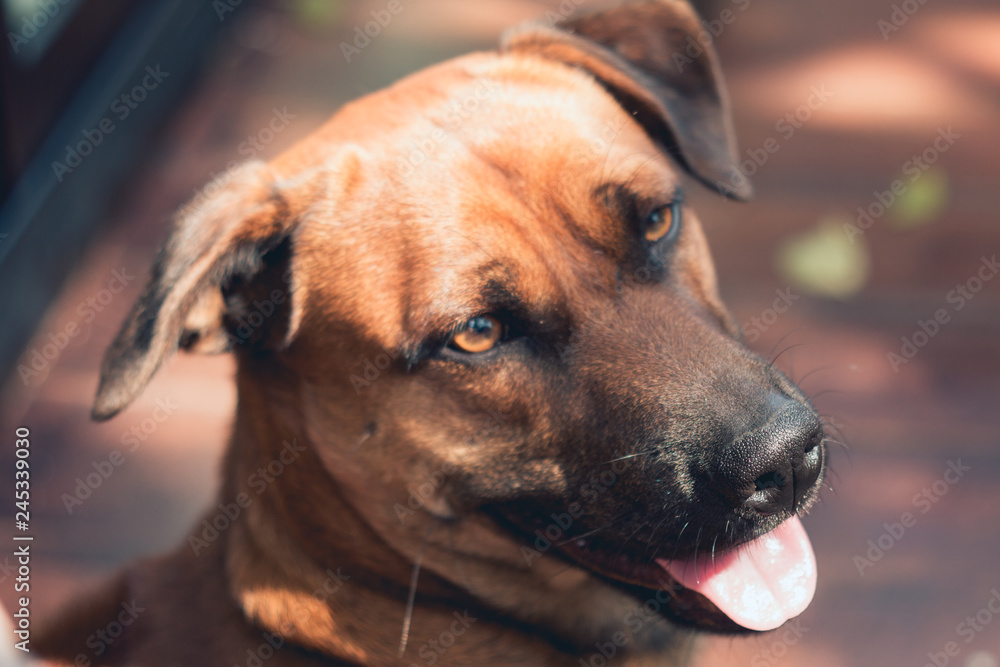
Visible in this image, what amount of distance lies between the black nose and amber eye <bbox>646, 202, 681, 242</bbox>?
0.61 meters

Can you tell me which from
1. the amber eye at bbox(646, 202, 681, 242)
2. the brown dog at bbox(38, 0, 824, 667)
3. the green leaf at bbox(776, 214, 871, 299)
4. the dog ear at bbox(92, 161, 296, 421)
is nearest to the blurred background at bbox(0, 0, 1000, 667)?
the green leaf at bbox(776, 214, 871, 299)

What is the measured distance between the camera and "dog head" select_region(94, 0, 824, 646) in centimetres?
220

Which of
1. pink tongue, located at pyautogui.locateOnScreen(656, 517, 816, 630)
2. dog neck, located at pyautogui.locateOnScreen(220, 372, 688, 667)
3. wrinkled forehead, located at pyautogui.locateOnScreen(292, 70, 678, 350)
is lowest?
pink tongue, located at pyautogui.locateOnScreen(656, 517, 816, 630)

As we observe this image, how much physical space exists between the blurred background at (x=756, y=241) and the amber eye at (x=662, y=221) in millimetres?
1336

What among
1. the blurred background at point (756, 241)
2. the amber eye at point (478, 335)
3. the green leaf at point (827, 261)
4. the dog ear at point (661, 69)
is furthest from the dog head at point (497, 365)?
the green leaf at point (827, 261)

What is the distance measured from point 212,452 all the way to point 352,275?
2.23m

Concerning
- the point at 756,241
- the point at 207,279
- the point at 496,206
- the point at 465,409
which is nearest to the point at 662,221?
the point at 496,206

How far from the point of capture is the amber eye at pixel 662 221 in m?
2.55

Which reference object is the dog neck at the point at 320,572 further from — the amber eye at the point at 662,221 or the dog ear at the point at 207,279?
the amber eye at the point at 662,221

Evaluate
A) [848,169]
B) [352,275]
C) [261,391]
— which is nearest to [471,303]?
[352,275]

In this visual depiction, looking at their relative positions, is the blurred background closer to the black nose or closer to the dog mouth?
the dog mouth

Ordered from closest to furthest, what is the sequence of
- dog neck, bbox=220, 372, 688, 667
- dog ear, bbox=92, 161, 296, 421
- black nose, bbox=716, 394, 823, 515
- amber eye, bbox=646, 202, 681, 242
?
black nose, bbox=716, 394, 823, 515 < dog ear, bbox=92, 161, 296, 421 < dog neck, bbox=220, 372, 688, 667 < amber eye, bbox=646, 202, 681, 242

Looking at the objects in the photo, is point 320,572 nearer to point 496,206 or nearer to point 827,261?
point 496,206

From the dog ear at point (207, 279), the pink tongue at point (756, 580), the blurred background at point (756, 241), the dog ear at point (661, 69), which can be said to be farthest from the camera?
the blurred background at point (756, 241)
